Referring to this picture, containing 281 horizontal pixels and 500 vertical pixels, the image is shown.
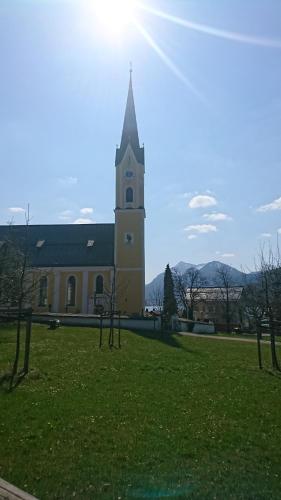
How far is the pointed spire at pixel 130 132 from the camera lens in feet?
151

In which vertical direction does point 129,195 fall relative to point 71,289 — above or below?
above

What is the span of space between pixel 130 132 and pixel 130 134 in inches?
12.6

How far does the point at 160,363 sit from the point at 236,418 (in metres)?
6.36

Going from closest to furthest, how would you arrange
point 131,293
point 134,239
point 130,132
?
point 131,293, point 134,239, point 130,132

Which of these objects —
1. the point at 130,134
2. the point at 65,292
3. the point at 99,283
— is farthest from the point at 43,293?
the point at 130,134

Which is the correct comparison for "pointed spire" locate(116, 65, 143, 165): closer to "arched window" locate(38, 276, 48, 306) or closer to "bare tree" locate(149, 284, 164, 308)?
"arched window" locate(38, 276, 48, 306)

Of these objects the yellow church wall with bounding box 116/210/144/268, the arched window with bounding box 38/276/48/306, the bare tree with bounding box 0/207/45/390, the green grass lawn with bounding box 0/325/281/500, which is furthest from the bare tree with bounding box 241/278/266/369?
the arched window with bounding box 38/276/48/306

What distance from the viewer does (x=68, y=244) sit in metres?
47.2

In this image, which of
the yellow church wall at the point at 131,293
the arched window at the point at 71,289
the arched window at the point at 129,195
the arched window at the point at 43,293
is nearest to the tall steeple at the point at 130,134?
the arched window at the point at 129,195

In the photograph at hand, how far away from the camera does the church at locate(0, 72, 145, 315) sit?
140ft

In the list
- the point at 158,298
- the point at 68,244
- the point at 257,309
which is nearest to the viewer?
the point at 257,309

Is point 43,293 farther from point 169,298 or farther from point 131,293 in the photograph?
point 169,298

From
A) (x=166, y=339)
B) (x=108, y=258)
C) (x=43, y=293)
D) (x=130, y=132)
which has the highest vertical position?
(x=130, y=132)

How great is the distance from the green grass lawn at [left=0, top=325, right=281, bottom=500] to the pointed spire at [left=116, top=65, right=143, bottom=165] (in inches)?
1450
